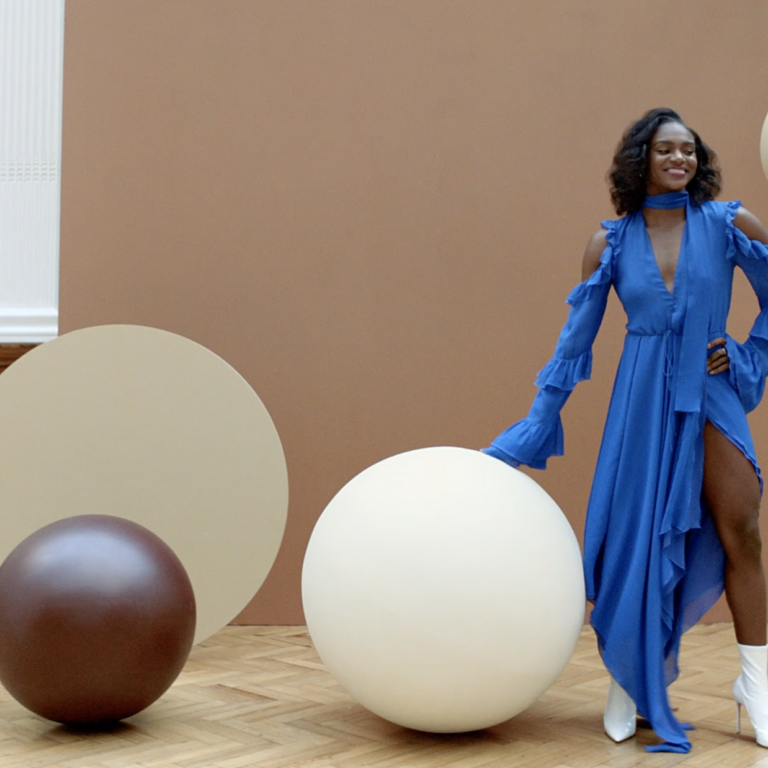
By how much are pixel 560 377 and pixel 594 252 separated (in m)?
0.34

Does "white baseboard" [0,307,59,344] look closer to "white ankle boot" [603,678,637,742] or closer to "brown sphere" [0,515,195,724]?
"brown sphere" [0,515,195,724]

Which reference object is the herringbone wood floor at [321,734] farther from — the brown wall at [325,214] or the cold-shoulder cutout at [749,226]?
the cold-shoulder cutout at [749,226]

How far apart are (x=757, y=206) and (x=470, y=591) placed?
7.79 ft

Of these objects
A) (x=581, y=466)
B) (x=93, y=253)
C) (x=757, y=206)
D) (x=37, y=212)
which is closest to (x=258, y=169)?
(x=93, y=253)

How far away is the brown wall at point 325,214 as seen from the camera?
12.3ft

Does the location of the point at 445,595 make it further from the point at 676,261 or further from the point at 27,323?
the point at 27,323

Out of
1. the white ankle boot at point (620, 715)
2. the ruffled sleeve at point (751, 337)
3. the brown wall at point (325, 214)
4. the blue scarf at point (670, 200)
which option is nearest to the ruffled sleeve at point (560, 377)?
the blue scarf at point (670, 200)

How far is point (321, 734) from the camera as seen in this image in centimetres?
241

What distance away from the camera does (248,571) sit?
10.4 ft

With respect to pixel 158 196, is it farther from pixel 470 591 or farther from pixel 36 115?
pixel 470 591

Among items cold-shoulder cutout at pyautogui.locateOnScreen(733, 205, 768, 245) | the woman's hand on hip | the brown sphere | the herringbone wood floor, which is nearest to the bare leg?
the woman's hand on hip

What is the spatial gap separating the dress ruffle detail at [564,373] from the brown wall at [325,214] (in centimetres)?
118

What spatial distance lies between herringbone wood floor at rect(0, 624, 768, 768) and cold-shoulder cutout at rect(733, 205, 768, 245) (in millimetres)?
1197

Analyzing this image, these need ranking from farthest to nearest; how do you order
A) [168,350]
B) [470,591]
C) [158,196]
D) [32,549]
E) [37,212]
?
[37,212] < [158,196] < [168,350] < [32,549] < [470,591]
